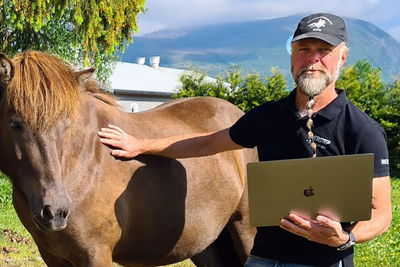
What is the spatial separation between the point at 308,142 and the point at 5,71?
178 cm

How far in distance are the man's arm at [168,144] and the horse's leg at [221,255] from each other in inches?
73.3

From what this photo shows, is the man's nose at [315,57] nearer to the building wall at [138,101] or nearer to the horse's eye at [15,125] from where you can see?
the horse's eye at [15,125]

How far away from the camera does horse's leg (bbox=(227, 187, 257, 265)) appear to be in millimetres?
4590

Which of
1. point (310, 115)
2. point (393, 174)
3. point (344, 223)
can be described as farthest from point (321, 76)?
point (393, 174)

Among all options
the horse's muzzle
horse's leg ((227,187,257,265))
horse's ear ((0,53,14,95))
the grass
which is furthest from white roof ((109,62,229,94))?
the horse's muzzle

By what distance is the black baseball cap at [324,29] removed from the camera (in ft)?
7.71

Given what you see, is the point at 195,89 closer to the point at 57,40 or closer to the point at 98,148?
the point at 57,40

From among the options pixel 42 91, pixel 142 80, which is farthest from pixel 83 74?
pixel 142 80

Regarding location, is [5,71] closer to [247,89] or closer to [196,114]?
[196,114]

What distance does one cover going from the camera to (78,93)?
316 centimetres

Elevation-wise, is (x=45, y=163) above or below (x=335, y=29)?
below

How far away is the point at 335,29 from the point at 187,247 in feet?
7.28

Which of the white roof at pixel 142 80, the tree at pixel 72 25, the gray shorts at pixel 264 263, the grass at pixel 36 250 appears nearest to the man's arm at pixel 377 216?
the gray shorts at pixel 264 263

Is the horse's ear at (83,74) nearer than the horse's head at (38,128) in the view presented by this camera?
No
